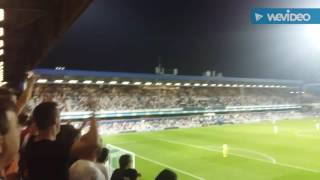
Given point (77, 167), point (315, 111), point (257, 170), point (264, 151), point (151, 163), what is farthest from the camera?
point (315, 111)

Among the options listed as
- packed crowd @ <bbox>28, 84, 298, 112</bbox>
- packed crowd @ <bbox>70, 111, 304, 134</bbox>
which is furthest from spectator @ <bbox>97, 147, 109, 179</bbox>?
packed crowd @ <bbox>28, 84, 298, 112</bbox>

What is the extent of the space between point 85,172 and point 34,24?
6287 mm

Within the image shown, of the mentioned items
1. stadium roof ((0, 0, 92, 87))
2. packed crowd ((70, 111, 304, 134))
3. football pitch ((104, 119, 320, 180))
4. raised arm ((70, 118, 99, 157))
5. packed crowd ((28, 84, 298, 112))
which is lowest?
packed crowd ((70, 111, 304, 134))

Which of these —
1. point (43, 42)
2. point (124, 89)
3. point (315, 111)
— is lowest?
point (315, 111)

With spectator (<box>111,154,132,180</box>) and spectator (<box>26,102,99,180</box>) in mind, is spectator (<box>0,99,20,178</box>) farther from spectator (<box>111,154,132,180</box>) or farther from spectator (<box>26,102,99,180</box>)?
spectator (<box>111,154,132,180</box>)

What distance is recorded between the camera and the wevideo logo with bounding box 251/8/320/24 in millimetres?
8641

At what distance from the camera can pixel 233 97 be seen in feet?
193

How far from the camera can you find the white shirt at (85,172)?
3.44 metres

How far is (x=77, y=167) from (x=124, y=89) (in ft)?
147

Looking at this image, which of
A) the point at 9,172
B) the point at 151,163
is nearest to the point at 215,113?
the point at 151,163

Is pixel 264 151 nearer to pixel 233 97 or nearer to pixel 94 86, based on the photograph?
pixel 94 86

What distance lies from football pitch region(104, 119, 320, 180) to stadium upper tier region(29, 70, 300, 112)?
11.5 metres

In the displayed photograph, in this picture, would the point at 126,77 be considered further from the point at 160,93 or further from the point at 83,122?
the point at 83,122

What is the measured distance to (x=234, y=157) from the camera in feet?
69.0
